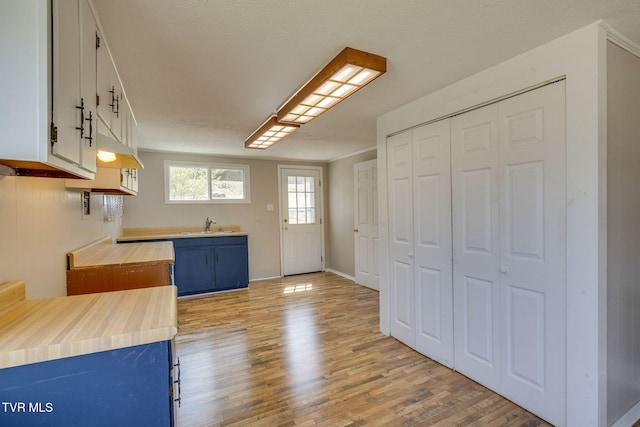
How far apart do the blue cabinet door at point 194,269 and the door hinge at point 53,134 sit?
3690 mm

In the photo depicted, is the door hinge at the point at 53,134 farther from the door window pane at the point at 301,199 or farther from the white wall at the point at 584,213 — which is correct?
the door window pane at the point at 301,199

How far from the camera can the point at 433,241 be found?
8.11 ft

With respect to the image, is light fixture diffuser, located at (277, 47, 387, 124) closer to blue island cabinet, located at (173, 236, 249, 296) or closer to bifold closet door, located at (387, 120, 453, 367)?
bifold closet door, located at (387, 120, 453, 367)

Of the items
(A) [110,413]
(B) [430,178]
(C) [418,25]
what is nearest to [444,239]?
(B) [430,178]

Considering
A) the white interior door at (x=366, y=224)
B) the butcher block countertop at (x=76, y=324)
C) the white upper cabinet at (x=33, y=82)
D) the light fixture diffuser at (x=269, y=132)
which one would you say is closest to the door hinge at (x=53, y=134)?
the white upper cabinet at (x=33, y=82)

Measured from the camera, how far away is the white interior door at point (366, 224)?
4609 millimetres

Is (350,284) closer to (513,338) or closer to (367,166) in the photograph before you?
(367,166)

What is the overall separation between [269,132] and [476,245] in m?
2.28

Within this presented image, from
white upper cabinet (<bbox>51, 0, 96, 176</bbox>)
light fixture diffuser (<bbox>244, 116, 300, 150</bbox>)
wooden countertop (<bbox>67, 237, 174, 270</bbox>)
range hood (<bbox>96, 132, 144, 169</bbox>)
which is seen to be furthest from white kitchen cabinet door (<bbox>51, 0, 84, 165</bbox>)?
light fixture diffuser (<bbox>244, 116, 300, 150</bbox>)

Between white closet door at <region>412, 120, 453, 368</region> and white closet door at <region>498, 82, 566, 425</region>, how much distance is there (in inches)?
16.9

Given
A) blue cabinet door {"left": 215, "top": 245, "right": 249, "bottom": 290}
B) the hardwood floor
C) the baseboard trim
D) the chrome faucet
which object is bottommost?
the hardwood floor

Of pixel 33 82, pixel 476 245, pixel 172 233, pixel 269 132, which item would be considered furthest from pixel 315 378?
pixel 172 233

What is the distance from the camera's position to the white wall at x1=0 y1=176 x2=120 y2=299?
4.14 feet

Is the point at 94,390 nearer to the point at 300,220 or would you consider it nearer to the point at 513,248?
the point at 513,248
